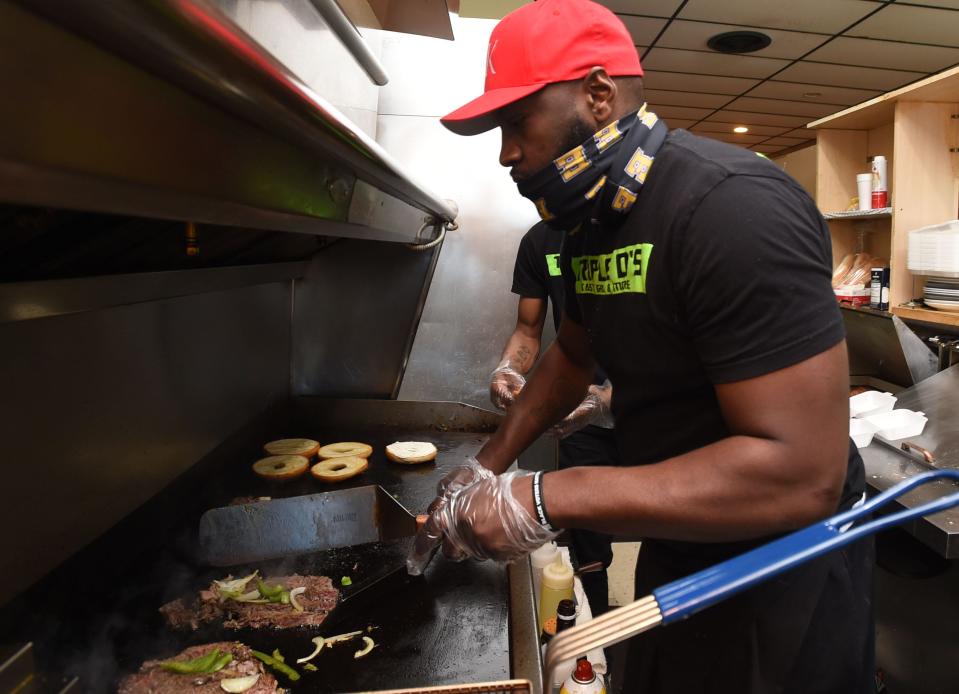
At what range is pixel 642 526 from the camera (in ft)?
3.39

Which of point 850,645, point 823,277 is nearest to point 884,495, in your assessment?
point 823,277

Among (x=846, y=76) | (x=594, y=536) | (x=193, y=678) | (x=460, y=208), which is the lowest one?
(x=594, y=536)

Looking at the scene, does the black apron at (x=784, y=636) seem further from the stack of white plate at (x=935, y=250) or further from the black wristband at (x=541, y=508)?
the stack of white plate at (x=935, y=250)

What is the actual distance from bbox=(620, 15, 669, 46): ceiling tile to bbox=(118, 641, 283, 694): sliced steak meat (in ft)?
15.8

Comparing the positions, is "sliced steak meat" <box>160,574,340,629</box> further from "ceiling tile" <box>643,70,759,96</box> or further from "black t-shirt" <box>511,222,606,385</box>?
"ceiling tile" <box>643,70,759,96</box>

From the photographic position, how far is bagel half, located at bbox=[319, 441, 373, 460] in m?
2.29

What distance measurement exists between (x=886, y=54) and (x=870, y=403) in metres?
4.10

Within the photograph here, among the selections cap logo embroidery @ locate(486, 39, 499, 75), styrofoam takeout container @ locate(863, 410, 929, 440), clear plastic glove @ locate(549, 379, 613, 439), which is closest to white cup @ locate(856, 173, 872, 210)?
A: styrofoam takeout container @ locate(863, 410, 929, 440)

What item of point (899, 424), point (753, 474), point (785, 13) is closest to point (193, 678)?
point (753, 474)

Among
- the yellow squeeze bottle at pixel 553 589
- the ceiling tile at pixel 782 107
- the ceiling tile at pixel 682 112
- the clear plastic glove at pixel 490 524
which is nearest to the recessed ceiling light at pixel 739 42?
the ceiling tile at pixel 782 107

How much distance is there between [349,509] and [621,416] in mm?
856

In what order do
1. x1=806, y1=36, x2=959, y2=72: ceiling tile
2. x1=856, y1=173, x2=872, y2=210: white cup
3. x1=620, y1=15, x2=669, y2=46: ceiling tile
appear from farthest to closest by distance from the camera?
x1=806, y1=36, x2=959, y2=72: ceiling tile < x1=620, y1=15, x2=669, y2=46: ceiling tile < x1=856, y1=173, x2=872, y2=210: white cup

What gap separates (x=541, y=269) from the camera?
288 centimetres

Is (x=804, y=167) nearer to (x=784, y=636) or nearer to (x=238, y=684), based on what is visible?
(x=784, y=636)
